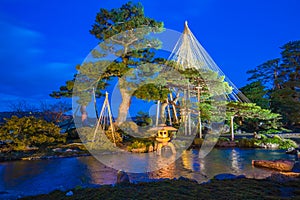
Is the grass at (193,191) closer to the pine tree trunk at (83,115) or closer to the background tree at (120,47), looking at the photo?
the background tree at (120,47)

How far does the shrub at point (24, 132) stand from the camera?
8211 millimetres

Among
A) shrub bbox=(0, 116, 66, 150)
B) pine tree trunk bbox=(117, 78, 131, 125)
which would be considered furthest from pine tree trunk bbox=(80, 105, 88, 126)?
shrub bbox=(0, 116, 66, 150)

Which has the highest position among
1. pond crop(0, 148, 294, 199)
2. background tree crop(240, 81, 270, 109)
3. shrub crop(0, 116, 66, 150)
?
background tree crop(240, 81, 270, 109)

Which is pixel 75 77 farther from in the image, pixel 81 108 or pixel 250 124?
pixel 250 124

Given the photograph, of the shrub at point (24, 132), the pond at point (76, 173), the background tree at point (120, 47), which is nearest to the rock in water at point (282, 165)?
the pond at point (76, 173)

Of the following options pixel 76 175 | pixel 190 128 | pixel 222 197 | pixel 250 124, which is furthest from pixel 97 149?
pixel 250 124

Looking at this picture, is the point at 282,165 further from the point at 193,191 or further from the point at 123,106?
the point at 123,106

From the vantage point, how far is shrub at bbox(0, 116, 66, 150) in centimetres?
821

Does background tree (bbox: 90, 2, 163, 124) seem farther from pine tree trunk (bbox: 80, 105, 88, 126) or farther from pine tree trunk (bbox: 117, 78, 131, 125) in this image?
pine tree trunk (bbox: 80, 105, 88, 126)

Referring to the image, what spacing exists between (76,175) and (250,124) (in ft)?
46.2

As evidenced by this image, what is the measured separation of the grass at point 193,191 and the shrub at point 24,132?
18.3ft

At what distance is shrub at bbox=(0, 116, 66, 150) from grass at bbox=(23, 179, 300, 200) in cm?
558

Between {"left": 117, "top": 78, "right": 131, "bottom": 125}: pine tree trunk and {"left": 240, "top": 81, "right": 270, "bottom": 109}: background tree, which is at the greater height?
{"left": 240, "top": 81, "right": 270, "bottom": 109}: background tree

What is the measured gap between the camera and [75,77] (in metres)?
10.9
